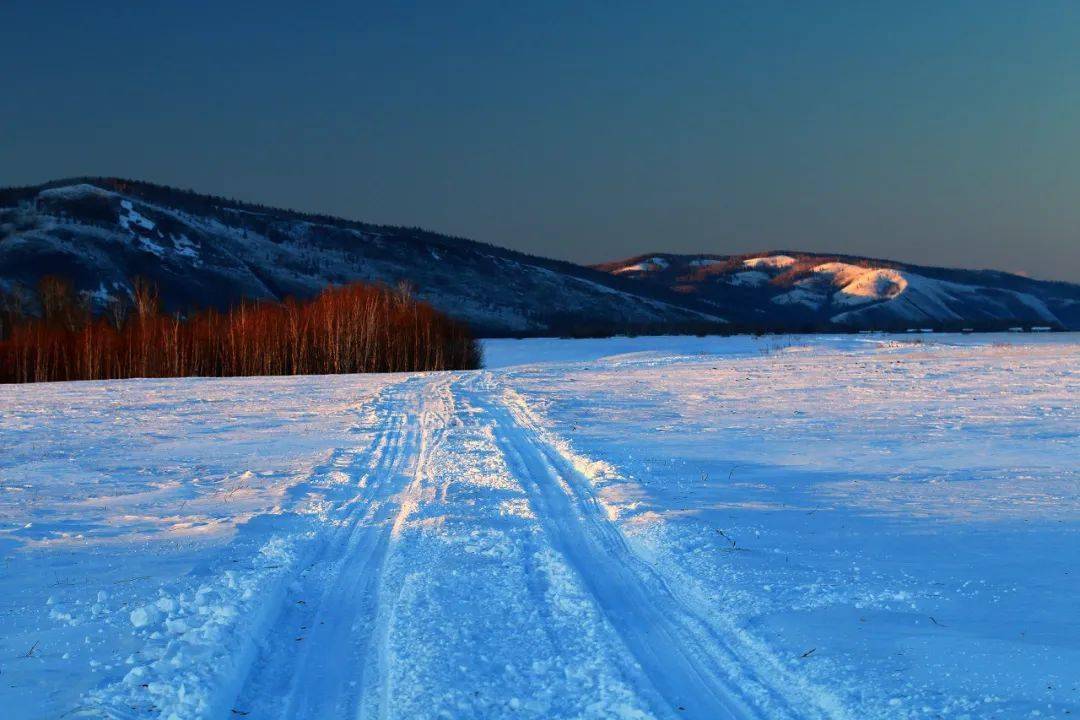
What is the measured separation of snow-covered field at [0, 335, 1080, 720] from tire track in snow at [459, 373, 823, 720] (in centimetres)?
3

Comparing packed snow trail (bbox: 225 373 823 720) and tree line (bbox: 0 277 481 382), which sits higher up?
tree line (bbox: 0 277 481 382)

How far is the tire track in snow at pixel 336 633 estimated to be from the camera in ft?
14.9

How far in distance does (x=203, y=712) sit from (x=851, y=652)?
13.1 ft

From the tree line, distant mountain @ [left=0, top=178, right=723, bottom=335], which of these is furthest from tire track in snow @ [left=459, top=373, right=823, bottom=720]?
distant mountain @ [left=0, top=178, right=723, bottom=335]

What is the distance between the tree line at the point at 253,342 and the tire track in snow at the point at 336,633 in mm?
36903

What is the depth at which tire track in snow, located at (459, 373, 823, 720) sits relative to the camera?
14.8 ft

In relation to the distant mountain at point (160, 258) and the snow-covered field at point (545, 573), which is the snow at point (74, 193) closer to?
the distant mountain at point (160, 258)

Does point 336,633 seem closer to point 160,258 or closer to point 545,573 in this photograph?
point 545,573

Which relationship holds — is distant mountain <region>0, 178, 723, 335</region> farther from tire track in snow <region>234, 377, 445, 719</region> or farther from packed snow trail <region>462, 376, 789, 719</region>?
tire track in snow <region>234, 377, 445, 719</region>

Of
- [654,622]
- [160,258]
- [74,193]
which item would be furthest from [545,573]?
[74,193]

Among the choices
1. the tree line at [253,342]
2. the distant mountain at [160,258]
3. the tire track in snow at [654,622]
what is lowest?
the tire track in snow at [654,622]

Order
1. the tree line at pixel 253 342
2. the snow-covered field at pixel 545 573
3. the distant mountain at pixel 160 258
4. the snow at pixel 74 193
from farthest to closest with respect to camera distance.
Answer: the snow at pixel 74 193, the distant mountain at pixel 160 258, the tree line at pixel 253 342, the snow-covered field at pixel 545 573

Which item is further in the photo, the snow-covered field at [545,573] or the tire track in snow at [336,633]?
the snow-covered field at [545,573]

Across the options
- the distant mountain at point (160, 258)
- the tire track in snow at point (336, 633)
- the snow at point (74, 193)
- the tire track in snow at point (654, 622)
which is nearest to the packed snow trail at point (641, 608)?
the tire track in snow at point (654, 622)
